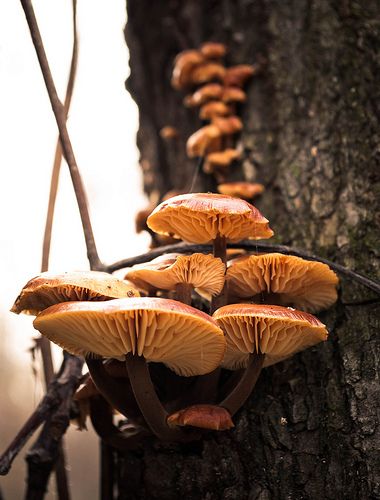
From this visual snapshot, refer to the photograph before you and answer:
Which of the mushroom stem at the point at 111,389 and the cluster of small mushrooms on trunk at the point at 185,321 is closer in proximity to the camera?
the cluster of small mushrooms on trunk at the point at 185,321

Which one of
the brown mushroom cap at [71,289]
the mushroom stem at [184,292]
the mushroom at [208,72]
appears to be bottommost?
the mushroom stem at [184,292]

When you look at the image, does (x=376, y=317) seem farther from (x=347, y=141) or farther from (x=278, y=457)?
(x=347, y=141)

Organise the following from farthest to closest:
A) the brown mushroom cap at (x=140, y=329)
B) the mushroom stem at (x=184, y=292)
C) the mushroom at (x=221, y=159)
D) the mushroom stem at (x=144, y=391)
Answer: the mushroom at (x=221, y=159) < the mushroom stem at (x=184, y=292) < the mushroom stem at (x=144, y=391) < the brown mushroom cap at (x=140, y=329)

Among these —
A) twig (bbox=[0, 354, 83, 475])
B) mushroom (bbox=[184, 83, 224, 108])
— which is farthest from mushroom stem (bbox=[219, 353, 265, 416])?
mushroom (bbox=[184, 83, 224, 108])

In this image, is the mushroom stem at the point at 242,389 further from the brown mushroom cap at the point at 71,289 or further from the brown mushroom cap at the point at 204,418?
the brown mushroom cap at the point at 71,289

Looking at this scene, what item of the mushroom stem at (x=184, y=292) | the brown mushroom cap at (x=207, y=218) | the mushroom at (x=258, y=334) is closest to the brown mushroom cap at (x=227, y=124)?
the brown mushroom cap at (x=207, y=218)

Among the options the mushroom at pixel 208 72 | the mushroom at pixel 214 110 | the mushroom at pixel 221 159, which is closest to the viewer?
the mushroom at pixel 221 159
